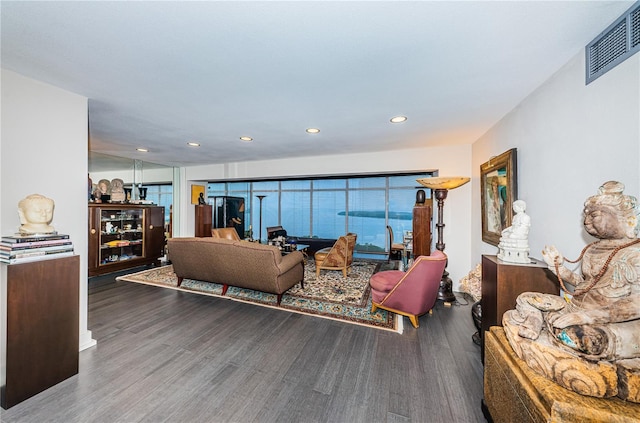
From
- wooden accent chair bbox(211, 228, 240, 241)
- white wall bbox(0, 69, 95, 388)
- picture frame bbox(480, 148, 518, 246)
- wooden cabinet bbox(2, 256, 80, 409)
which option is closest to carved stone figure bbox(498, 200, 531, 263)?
picture frame bbox(480, 148, 518, 246)

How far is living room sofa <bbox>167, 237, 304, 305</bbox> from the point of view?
3096 mm

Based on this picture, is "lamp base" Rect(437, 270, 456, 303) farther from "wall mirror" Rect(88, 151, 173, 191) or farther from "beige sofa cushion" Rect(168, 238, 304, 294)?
"wall mirror" Rect(88, 151, 173, 191)

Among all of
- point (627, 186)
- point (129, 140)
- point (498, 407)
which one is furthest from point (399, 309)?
point (129, 140)

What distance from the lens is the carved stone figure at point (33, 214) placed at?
Result: 1667mm

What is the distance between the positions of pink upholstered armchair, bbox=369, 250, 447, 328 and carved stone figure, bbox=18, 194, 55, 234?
3.10m

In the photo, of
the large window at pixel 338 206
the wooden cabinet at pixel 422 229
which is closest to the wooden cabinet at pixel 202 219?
the large window at pixel 338 206

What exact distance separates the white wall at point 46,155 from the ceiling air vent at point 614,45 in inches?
151

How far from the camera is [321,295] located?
3629mm

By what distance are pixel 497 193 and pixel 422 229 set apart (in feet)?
3.63

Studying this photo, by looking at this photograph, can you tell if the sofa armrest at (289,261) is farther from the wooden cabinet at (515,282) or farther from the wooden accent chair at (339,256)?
the wooden cabinet at (515,282)

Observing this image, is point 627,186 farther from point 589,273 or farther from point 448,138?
point 448,138

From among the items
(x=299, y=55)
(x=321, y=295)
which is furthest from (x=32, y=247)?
(x=321, y=295)

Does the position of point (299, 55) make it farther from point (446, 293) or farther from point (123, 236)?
point (123, 236)

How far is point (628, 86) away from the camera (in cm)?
122
